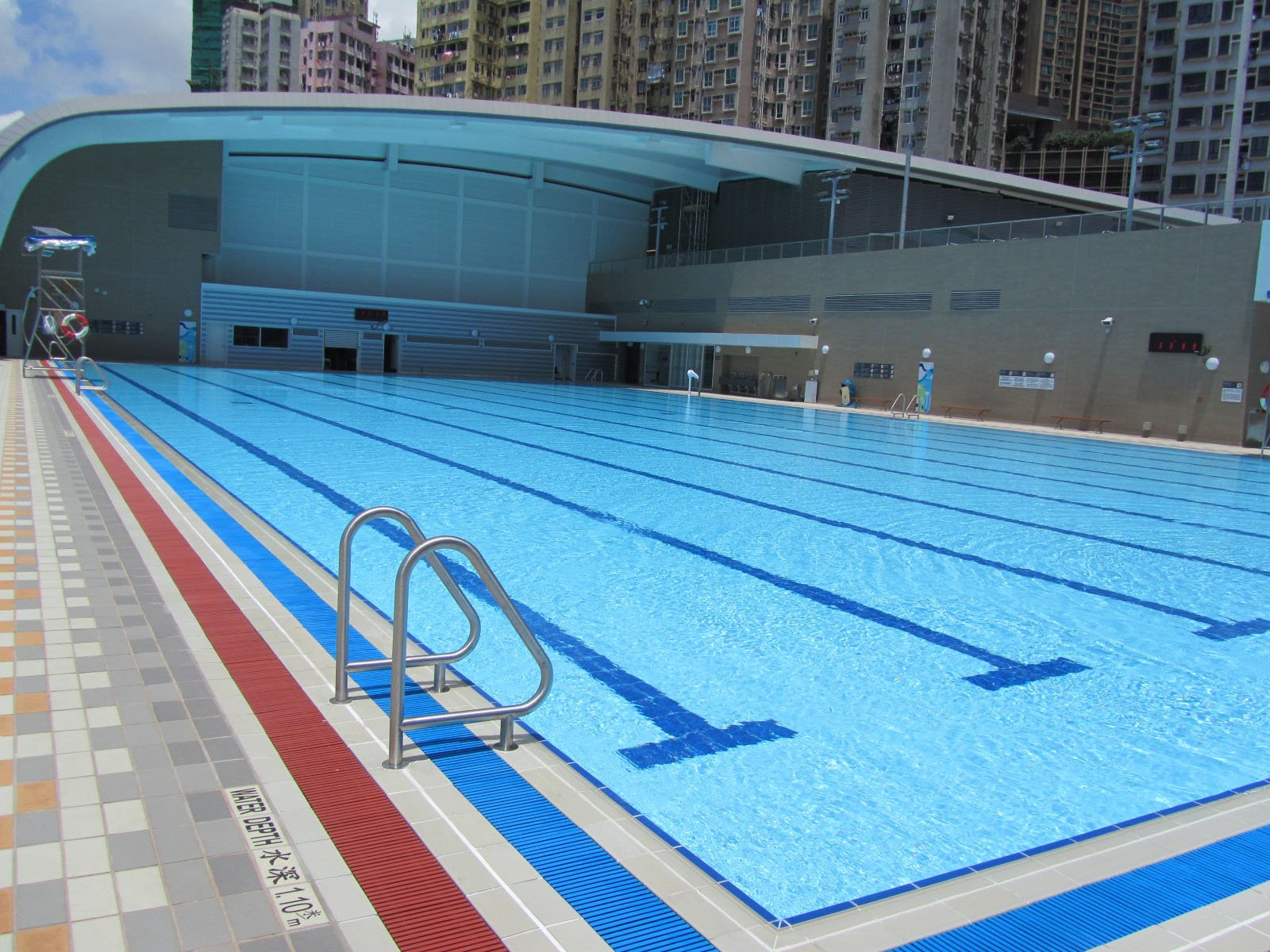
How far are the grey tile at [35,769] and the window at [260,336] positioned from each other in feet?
99.3

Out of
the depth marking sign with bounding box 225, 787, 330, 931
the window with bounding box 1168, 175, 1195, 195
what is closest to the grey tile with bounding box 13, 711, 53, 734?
the depth marking sign with bounding box 225, 787, 330, 931

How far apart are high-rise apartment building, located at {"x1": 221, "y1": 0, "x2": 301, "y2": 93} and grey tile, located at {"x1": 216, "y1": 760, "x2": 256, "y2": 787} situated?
123 meters

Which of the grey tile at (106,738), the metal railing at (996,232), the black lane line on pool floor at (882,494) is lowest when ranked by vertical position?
the grey tile at (106,738)

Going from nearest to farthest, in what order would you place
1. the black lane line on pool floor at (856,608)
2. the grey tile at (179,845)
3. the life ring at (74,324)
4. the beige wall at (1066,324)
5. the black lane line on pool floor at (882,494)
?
the grey tile at (179,845) → the black lane line on pool floor at (856,608) → the black lane line on pool floor at (882,494) → the life ring at (74,324) → the beige wall at (1066,324)

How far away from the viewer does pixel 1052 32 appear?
9831 centimetres

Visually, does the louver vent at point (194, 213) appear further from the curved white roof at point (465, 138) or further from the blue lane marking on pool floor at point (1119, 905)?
the blue lane marking on pool floor at point (1119, 905)

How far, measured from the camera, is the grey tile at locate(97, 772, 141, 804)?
2648 mm

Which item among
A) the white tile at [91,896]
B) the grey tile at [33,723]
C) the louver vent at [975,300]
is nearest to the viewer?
the white tile at [91,896]

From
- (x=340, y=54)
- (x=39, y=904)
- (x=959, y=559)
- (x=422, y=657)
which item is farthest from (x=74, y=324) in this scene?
(x=340, y=54)

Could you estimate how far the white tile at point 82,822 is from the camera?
2451 millimetres

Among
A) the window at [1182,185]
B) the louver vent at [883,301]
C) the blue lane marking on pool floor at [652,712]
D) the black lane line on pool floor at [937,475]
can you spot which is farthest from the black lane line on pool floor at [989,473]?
the window at [1182,185]

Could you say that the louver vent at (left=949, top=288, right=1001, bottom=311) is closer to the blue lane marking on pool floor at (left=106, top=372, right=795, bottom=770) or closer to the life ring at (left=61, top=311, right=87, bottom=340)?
the life ring at (left=61, top=311, right=87, bottom=340)

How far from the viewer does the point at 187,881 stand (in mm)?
2273

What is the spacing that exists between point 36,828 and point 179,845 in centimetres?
39
